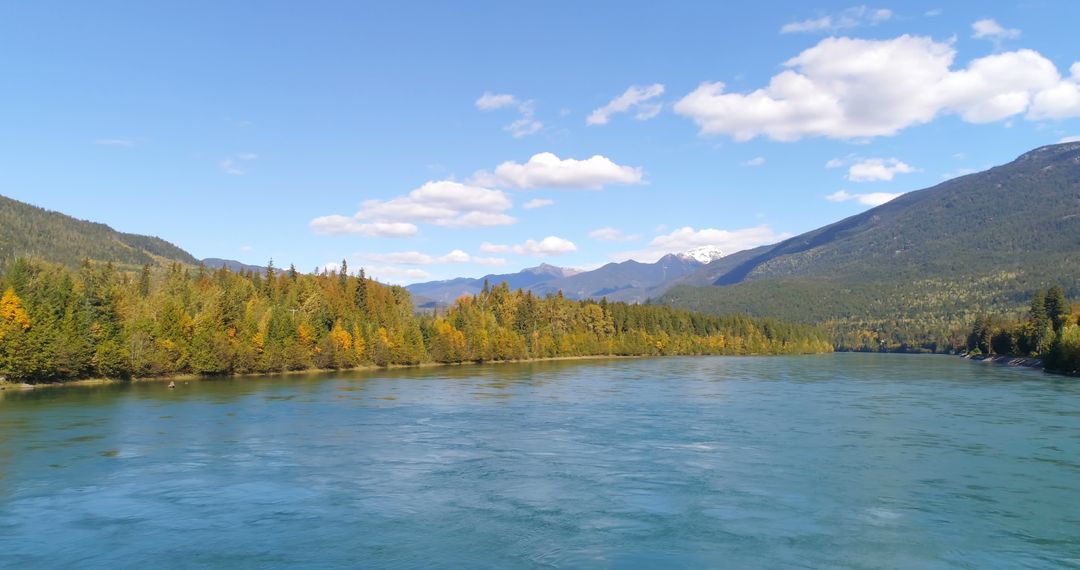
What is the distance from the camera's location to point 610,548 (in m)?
23.8

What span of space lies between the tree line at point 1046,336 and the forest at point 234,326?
101m

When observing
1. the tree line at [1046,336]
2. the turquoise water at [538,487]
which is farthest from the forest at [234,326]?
the tree line at [1046,336]

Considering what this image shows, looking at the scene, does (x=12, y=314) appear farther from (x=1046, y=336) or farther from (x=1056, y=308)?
(x=1056, y=308)

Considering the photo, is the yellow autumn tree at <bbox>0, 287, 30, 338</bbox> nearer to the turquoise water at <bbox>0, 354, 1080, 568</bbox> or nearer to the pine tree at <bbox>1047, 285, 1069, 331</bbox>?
the turquoise water at <bbox>0, 354, 1080, 568</bbox>

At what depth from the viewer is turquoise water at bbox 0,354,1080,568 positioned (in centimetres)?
2339

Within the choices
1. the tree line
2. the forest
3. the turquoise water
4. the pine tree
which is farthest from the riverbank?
the forest

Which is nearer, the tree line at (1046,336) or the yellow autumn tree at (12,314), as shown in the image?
the yellow autumn tree at (12,314)

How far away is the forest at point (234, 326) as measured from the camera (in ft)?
279

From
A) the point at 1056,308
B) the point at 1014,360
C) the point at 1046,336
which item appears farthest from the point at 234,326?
the point at 1056,308

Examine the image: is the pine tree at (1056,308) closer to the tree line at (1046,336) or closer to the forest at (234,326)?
the tree line at (1046,336)

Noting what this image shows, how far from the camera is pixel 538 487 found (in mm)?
32188

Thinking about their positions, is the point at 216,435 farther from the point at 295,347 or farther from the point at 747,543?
the point at 295,347

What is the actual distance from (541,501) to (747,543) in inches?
345

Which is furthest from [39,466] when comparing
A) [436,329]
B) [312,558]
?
[436,329]
